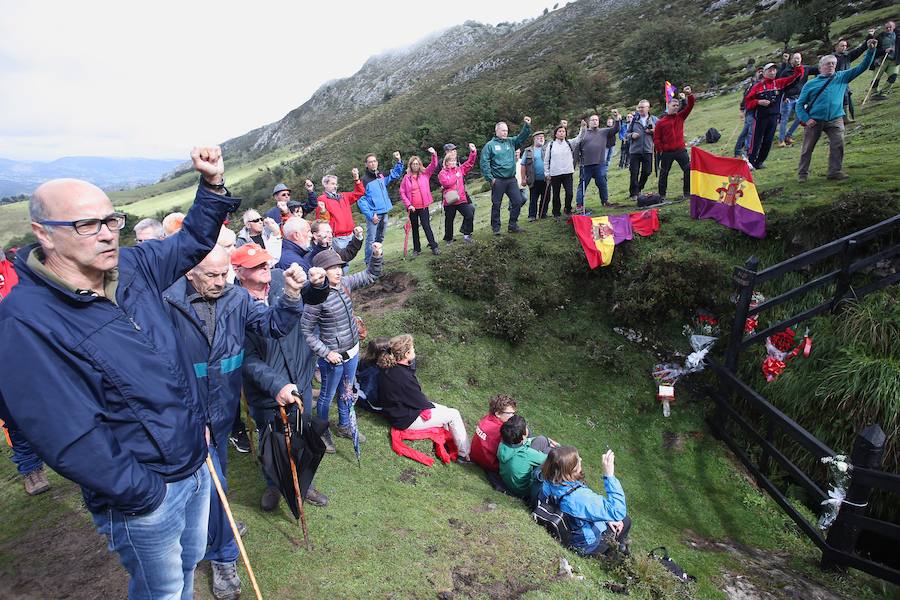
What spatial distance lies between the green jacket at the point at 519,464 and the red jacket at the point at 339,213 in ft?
23.7

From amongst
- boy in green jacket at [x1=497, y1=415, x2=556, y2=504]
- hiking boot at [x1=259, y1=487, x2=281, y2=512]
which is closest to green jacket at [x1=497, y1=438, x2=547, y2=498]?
boy in green jacket at [x1=497, y1=415, x2=556, y2=504]

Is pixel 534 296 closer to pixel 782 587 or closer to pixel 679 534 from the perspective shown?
pixel 679 534

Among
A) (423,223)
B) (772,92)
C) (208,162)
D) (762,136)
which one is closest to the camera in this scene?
(208,162)

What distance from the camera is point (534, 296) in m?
10.5

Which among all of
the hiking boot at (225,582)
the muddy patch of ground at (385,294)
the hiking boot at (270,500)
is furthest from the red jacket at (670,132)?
the hiking boot at (225,582)

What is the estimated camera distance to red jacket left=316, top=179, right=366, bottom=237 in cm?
1086

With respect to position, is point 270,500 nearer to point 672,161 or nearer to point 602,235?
point 602,235

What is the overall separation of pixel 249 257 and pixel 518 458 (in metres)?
3.89

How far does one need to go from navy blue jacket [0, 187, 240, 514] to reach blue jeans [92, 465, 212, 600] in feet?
0.44

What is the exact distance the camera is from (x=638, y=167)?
12766 millimetres

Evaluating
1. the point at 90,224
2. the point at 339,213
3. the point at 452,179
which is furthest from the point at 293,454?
the point at 452,179

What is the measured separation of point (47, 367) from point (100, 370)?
8.2 inches

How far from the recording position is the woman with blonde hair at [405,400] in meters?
6.43

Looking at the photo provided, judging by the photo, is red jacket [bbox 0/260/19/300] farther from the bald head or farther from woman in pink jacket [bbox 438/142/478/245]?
woman in pink jacket [bbox 438/142/478/245]
